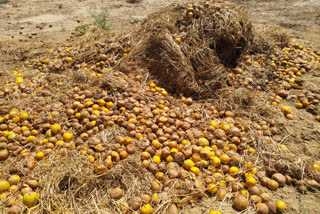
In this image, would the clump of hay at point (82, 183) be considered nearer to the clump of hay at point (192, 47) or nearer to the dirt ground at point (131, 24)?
the dirt ground at point (131, 24)

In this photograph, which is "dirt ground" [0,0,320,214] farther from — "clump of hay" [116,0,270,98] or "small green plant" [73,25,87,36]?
"clump of hay" [116,0,270,98]

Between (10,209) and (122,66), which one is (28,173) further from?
(122,66)

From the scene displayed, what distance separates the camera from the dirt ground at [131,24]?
3.59m

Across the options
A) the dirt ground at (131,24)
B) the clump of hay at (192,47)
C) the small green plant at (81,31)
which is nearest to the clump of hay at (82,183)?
the dirt ground at (131,24)

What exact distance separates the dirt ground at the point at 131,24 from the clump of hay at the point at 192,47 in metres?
1.83

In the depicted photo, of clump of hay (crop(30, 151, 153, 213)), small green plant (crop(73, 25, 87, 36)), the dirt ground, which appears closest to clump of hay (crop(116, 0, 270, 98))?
the dirt ground

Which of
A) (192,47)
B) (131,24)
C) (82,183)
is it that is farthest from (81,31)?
(82,183)

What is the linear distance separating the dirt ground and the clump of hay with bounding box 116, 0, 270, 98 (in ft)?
5.99

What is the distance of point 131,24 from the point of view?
9.15 meters

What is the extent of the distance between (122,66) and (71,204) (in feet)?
10.3

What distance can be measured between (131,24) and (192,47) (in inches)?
214

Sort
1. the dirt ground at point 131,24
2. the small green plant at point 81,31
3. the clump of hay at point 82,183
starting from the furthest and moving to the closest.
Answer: the small green plant at point 81,31 → the dirt ground at point 131,24 → the clump of hay at point 82,183

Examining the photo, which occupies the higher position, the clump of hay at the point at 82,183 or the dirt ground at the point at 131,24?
the dirt ground at the point at 131,24

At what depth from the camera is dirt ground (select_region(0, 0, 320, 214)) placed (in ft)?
11.8
